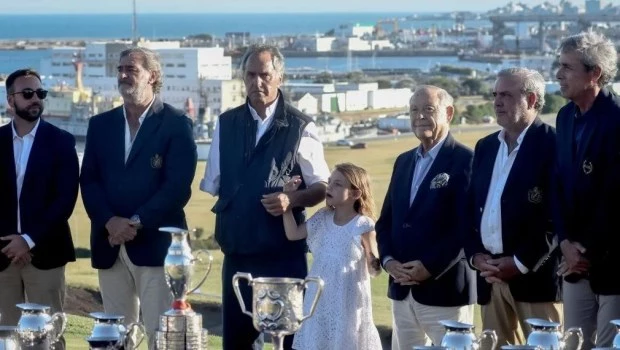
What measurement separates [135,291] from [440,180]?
1.65m

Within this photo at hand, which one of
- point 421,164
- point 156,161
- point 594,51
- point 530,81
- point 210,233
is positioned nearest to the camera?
point 594,51

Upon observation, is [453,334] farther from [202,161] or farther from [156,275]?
[202,161]

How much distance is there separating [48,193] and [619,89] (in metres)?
7.49

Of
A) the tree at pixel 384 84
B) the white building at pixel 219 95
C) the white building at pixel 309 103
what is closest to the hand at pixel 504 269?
the white building at pixel 309 103

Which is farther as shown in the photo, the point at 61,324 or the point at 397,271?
the point at 397,271

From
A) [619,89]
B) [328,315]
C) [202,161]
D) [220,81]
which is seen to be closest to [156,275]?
[328,315]

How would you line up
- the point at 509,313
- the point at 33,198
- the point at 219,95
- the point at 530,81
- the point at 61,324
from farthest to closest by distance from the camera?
the point at 219,95 → the point at 33,198 → the point at 509,313 → the point at 530,81 → the point at 61,324

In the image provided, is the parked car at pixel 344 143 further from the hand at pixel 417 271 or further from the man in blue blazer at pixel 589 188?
the man in blue blazer at pixel 589 188

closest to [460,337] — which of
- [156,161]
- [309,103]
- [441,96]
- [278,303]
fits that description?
[278,303]

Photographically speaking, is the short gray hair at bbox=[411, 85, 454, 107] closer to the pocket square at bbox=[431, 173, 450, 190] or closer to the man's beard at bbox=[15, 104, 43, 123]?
the pocket square at bbox=[431, 173, 450, 190]

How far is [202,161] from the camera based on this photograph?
982 inches

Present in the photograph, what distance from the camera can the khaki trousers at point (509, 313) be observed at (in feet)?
19.6

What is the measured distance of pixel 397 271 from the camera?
608cm

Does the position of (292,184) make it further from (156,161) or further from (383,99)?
(383,99)
